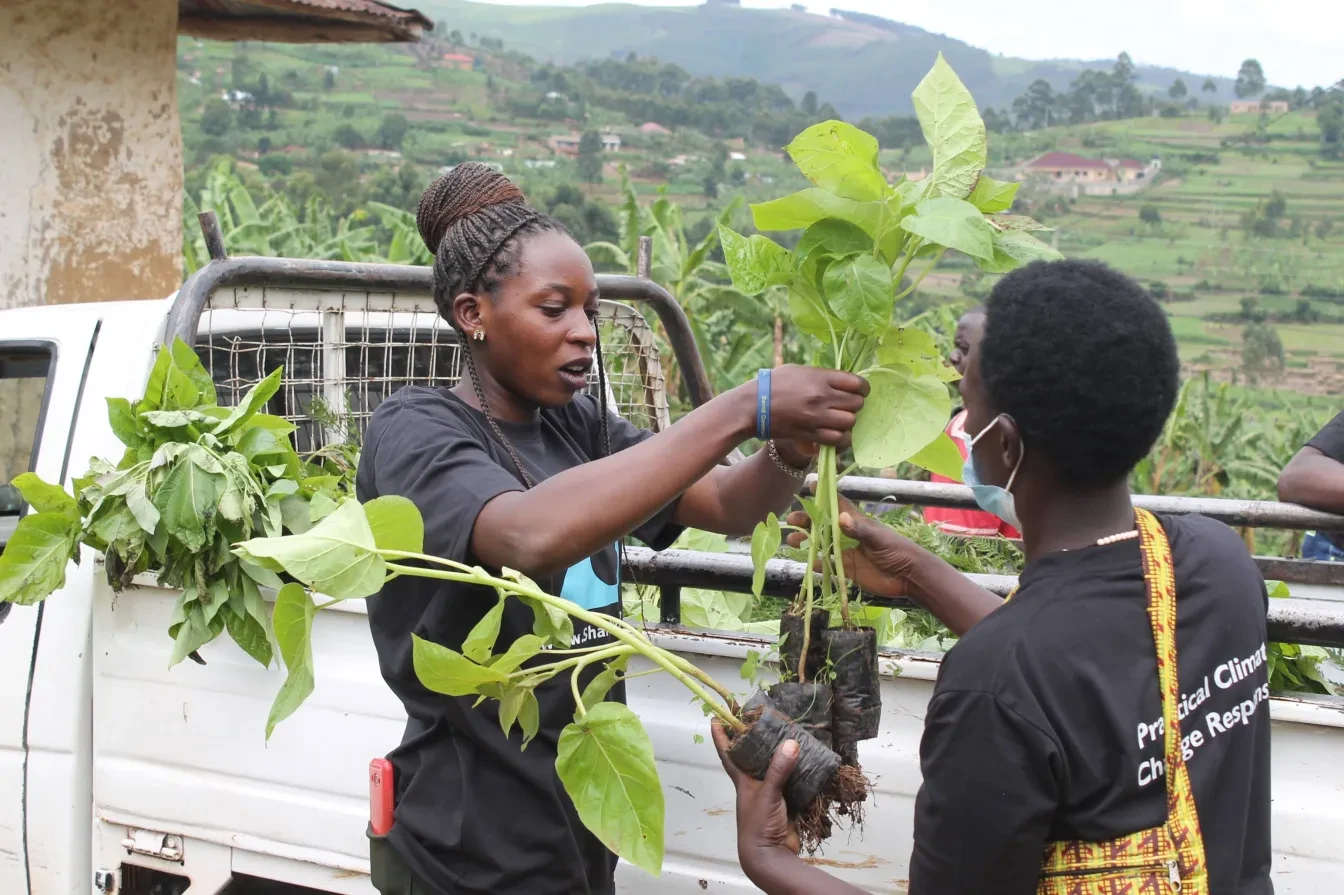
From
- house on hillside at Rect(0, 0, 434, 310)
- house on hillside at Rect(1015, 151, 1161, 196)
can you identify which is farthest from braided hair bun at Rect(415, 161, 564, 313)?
house on hillside at Rect(1015, 151, 1161, 196)

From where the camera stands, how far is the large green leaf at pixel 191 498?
2.59 m

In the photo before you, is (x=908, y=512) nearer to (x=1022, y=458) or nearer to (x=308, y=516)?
(x=308, y=516)

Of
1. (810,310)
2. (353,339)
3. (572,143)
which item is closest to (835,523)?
(810,310)

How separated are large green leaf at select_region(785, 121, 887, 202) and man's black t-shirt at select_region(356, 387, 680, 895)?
657 millimetres

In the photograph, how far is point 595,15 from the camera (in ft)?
300

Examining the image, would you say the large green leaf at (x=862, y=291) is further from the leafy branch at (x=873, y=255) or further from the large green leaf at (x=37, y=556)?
the large green leaf at (x=37, y=556)

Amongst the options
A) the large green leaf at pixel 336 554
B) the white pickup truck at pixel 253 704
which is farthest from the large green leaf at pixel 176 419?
the large green leaf at pixel 336 554

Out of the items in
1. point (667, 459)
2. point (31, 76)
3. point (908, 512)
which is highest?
point (31, 76)

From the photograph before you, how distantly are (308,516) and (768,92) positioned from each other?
1773 inches

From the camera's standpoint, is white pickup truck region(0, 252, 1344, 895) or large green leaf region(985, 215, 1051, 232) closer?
large green leaf region(985, 215, 1051, 232)

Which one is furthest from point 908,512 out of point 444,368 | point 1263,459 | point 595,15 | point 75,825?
point 595,15

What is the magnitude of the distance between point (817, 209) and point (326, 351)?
A: 2059 mm

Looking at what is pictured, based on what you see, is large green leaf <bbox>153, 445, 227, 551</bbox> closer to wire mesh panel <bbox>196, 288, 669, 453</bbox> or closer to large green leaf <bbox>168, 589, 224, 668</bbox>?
large green leaf <bbox>168, 589, 224, 668</bbox>

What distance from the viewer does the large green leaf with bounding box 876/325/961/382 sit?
1996 mm
